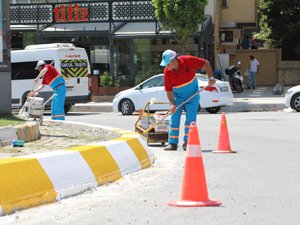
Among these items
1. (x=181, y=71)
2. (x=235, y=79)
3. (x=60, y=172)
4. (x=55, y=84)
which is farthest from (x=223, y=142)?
(x=235, y=79)

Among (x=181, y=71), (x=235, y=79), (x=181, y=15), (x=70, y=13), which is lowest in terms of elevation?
(x=235, y=79)

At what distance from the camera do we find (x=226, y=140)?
44.0 ft

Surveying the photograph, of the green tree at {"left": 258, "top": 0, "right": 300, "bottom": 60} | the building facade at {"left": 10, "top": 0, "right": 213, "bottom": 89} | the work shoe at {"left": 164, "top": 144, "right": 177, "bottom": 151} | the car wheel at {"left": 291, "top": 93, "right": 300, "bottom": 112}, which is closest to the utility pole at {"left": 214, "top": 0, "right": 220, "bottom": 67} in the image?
the building facade at {"left": 10, "top": 0, "right": 213, "bottom": 89}

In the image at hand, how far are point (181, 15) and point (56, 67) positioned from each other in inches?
228

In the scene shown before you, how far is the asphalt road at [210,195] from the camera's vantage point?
7438 millimetres

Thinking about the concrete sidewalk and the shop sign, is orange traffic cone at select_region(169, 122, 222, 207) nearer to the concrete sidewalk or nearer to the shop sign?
the concrete sidewalk

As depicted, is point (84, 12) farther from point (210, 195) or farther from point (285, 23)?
point (210, 195)

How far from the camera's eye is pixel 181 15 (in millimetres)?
29922

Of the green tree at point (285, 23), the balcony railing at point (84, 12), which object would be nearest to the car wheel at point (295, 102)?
the balcony railing at point (84, 12)

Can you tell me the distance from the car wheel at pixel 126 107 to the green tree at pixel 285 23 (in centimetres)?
1363

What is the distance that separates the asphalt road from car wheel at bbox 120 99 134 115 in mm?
12486

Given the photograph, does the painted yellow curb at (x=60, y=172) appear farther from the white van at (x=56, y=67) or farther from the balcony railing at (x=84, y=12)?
the balcony railing at (x=84, y=12)

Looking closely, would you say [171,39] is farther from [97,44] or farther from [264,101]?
[264,101]

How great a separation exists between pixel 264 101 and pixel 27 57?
9.12 meters
